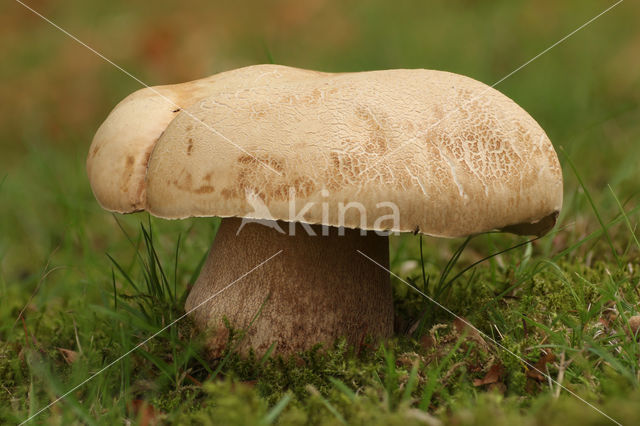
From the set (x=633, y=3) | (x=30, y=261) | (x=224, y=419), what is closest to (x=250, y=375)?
(x=224, y=419)

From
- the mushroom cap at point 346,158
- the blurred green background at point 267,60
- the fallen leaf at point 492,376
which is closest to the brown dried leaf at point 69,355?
the mushroom cap at point 346,158

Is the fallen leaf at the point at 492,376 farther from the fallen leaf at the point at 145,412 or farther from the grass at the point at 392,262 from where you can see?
the fallen leaf at the point at 145,412

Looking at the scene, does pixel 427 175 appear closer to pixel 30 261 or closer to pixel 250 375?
pixel 250 375

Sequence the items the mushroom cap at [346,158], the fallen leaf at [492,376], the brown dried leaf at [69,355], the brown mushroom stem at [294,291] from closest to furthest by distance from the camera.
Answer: the mushroom cap at [346,158] → the fallen leaf at [492,376] → the brown mushroom stem at [294,291] → the brown dried leaf at [69,355]

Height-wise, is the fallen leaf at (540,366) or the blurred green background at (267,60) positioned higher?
the blurred green background at (267,60)

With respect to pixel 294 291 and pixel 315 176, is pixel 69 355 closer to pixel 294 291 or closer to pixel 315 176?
pixel 294 291

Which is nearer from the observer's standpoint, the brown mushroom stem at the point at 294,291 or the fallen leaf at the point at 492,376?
the fallen leaf at the point at 492,376

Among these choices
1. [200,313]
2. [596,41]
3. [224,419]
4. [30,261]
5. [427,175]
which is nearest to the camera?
[224,419]
